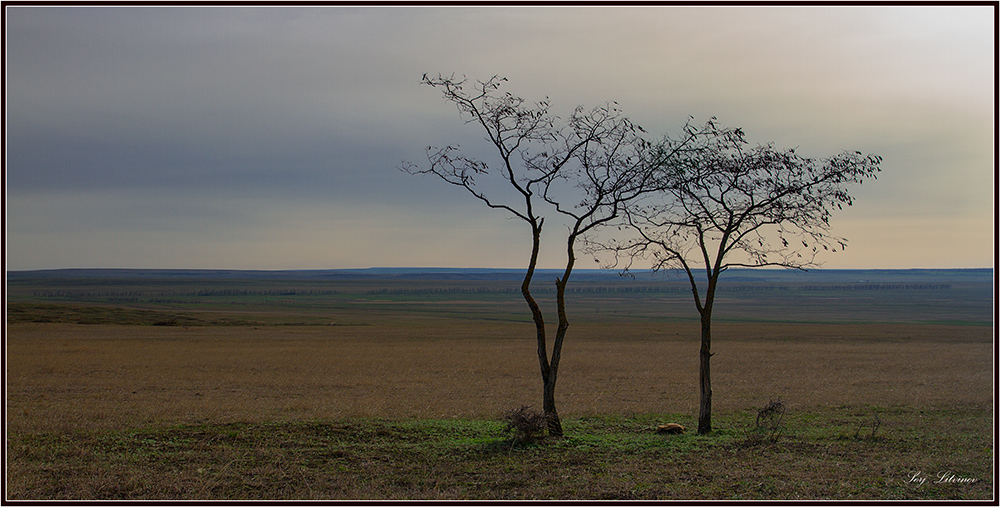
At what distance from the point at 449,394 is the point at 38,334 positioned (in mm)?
43539

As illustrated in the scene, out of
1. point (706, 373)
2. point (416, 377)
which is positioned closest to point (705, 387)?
point (706, 373)

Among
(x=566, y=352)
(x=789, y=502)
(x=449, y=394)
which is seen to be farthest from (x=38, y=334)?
(x=789, y=502)

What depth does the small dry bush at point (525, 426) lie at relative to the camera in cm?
1348

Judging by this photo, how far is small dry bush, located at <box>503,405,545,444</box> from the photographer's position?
13484 millimetres

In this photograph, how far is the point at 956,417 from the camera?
18328 mm

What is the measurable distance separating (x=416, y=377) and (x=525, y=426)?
19594mm

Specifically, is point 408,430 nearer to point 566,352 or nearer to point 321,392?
point 321,392

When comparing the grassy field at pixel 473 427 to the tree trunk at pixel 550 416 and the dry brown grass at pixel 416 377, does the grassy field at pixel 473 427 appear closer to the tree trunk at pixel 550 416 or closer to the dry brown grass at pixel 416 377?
the dry brown grass at pixel 416 377

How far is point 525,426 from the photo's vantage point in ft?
44.2

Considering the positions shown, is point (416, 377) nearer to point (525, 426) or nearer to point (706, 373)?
point (706, 373)

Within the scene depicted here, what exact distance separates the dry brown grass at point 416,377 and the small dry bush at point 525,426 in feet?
18.7
